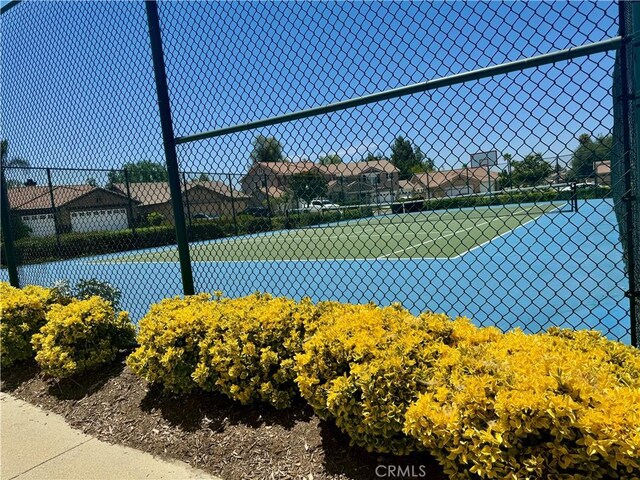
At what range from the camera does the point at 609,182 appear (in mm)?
2514

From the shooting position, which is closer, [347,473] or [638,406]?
[638,406]

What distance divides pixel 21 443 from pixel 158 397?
3.06ft

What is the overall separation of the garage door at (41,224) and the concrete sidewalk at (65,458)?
4.79 meters

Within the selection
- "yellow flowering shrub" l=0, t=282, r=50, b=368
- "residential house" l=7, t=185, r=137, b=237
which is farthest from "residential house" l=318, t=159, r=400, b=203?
"residential house" l=7, t=185, r=137, b=237

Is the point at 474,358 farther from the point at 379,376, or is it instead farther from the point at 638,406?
the point at 638,406

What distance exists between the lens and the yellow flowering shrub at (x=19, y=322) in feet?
13.6

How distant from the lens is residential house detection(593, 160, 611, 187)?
2225 millimetres

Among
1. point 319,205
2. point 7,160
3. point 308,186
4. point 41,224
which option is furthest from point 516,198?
point 41,224

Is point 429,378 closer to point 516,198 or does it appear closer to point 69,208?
point 516,198

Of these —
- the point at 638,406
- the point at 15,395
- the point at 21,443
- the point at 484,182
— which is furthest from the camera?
the point at 15,395

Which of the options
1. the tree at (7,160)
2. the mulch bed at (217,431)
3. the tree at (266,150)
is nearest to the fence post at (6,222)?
the tree at (7,160)

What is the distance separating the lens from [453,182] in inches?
114

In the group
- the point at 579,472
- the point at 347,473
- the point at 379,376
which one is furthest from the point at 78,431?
the point at 579,472

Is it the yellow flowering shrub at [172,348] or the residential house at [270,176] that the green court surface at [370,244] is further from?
the yellow flowering shrub at [172,348]
